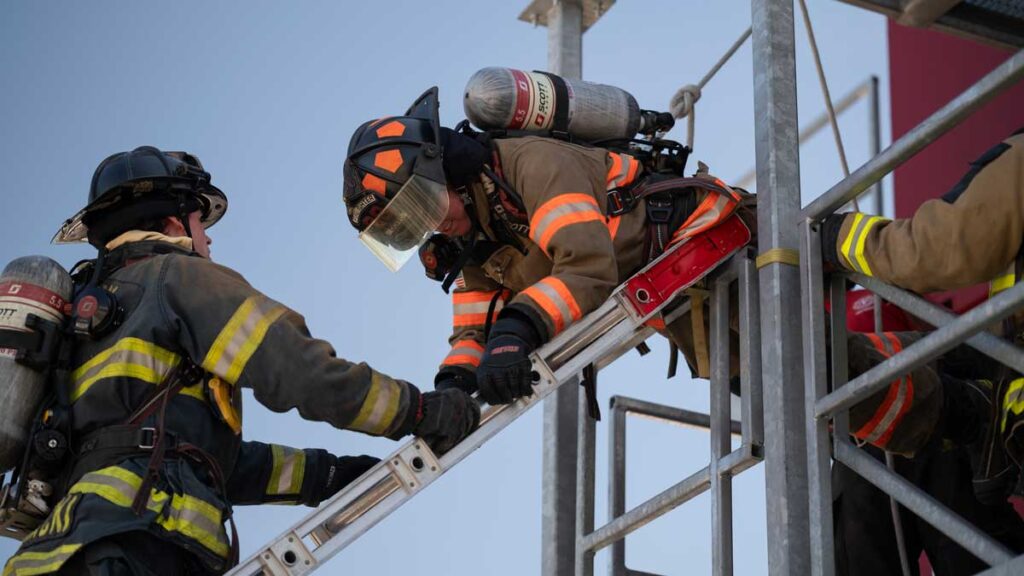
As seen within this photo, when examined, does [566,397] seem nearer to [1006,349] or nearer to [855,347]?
[855,347]

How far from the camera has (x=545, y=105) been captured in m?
6.69

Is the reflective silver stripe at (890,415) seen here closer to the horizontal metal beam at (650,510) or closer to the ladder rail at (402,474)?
the horizontal metal beam at (650,510)

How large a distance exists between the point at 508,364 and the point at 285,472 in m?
1.09

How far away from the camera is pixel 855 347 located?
629 cm

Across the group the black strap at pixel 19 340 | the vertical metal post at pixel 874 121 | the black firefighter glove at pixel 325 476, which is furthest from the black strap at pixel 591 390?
the vertical metal post at pixel 874 121

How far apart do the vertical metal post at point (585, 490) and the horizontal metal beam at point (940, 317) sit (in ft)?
5.64

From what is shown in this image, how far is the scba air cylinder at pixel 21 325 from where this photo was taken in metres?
5.43

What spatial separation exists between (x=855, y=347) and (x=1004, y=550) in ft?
5.72

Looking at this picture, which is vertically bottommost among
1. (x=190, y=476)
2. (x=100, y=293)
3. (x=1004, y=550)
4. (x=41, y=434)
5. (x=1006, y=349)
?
(x=1004, y=550)

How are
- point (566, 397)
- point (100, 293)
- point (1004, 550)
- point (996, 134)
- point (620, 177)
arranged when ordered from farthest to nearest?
1. point (996, 134)
2. point (566, 397)
3. point (620, 177)
4. point (100, 293)
5. point (1004, 550)

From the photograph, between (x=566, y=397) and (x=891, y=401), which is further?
(x=566, y=397)

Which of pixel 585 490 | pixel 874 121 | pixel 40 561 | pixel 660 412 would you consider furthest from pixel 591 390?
pixel 874 121

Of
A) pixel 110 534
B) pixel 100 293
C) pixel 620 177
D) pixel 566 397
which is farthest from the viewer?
pixel 566 397

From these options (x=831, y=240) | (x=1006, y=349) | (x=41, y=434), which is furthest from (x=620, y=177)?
(x=41, y=434)
